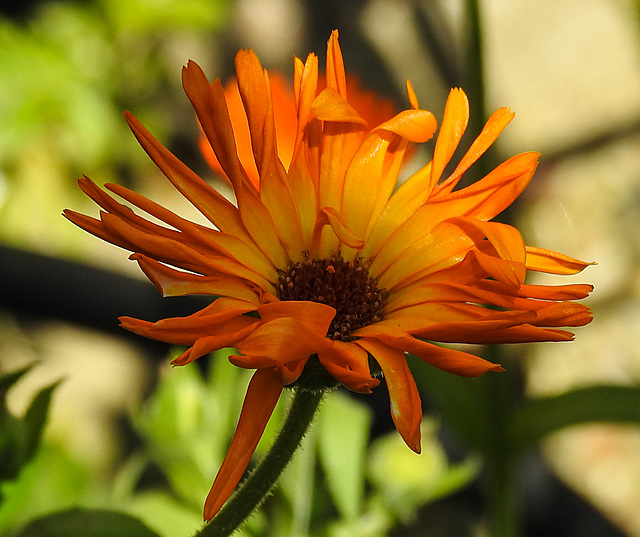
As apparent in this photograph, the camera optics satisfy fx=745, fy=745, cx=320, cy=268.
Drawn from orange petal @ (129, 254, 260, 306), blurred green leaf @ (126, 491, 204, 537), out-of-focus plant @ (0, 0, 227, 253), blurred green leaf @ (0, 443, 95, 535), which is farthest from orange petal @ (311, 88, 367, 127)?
out-of-focus plant @ (0, 0, 227, 253)

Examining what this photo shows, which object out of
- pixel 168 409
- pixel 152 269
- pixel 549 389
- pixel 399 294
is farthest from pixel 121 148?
pixel 152 269

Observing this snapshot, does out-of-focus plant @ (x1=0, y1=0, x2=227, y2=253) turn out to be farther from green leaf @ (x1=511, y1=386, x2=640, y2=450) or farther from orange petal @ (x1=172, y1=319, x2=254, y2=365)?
orange petal @ (x1=172, y1=319, x2=254, y2=365)

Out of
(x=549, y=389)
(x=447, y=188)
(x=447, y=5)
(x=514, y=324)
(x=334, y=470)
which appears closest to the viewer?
(x=514, y=324)

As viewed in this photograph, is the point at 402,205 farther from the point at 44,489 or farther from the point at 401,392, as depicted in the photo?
the point at 44,489

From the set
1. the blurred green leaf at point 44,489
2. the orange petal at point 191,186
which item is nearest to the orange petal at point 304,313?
the orange petal at point 191,186

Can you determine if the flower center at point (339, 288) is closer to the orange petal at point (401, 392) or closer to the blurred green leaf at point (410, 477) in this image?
the orange petal at point (401, 392)

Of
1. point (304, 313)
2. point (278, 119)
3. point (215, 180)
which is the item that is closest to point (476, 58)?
point (278, 119)

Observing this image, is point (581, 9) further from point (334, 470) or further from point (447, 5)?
point (334, 470)
